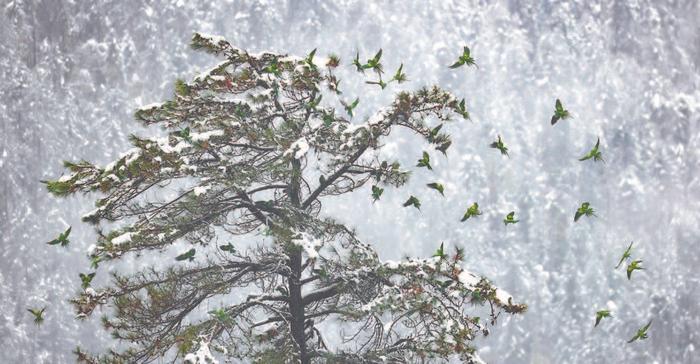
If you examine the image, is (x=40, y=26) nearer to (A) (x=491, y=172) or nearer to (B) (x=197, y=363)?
(A) (x=491, y=172)

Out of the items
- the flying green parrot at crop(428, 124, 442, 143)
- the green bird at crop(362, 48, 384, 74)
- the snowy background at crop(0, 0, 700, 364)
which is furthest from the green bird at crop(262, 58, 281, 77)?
the snowy background at crop(0, 0, 700, 364)

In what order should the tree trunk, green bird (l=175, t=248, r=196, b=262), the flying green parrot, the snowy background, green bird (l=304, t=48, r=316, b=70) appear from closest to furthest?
1. green bird (l=175, t=248, r=196, b=262)
2. the flying green parrot
3. green bird (l=304, t=48, r=316, b=70)
4. the tree trunk
5. the snowy background

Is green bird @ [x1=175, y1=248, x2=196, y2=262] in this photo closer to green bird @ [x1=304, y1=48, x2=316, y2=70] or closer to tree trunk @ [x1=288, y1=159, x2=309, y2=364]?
tree trunk @ [x1=288, y1=159, x2=309, y2=364]

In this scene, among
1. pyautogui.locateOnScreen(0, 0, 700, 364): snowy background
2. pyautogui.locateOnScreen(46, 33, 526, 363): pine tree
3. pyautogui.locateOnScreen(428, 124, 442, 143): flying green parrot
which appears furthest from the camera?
pyautogui.locateOnScreen(0, 0, 700, 364): snowy background

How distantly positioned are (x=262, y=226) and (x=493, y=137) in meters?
136

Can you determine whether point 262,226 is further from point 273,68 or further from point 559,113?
point 559,113

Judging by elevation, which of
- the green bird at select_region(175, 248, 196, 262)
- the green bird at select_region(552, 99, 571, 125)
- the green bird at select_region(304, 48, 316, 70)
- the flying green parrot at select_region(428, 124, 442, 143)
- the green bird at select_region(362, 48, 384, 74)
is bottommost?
the green bird at select_region(175, 248, 196, 262)

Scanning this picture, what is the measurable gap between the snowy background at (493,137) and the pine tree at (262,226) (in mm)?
97454

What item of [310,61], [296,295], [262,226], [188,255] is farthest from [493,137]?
[188,255]

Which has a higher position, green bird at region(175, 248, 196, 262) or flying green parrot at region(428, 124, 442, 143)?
flying green parrot at region(428, 124, 442, 143)

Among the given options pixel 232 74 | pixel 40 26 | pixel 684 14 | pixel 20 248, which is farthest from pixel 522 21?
pixel 232 74

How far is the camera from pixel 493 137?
141 metres

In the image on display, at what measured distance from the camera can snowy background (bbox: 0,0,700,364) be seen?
113m

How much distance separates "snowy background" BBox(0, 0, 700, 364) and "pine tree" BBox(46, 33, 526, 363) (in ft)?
320
